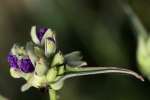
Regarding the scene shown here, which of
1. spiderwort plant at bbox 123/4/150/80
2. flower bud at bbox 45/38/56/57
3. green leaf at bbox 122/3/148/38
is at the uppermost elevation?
flower bud at bbox 45/38/56/57

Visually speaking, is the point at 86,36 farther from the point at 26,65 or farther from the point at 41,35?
the point at 26,65

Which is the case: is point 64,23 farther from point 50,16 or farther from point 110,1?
point 110,1

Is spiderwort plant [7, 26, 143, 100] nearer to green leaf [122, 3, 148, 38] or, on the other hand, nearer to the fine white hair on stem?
the fine white hair on stem

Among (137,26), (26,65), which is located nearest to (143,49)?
(137,26)

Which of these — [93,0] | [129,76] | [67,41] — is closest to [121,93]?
[129,76]

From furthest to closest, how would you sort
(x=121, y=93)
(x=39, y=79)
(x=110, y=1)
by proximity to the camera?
(x=110, y=1) → (x=121, y=93) → (x=39, y=79)

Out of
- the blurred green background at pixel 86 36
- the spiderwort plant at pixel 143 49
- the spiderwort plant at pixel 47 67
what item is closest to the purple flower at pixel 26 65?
the spiderwort plant at pixel 47 67

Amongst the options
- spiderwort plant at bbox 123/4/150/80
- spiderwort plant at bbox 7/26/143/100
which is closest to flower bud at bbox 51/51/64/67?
spiderwort plant at bbox 7/26/143/100

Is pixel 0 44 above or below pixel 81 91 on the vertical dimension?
above
